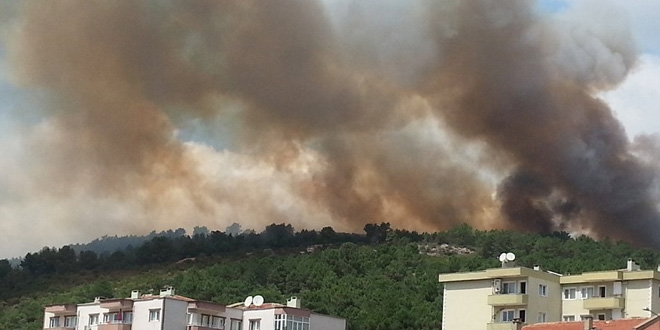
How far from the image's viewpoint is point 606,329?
172 feet

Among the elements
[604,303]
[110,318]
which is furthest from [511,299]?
[110,318]

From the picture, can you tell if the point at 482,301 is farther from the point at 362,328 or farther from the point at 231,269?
the point at 231,269

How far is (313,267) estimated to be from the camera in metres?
117

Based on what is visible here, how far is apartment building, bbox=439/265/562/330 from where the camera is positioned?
213 feet

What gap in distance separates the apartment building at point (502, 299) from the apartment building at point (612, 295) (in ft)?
3.30

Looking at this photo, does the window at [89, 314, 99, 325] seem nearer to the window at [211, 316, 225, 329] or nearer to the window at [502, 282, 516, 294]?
the window at [211, 316, 225, 329]

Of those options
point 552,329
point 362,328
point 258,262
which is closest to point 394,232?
point 258,262

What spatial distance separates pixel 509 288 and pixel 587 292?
4.30 metres

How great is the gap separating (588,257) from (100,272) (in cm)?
6139

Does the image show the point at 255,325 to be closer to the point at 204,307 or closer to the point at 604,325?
the point at 204,307

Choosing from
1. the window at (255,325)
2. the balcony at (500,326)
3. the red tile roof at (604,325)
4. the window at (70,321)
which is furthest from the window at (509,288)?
the window at (70,321)

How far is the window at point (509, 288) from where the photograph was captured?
2571 inches

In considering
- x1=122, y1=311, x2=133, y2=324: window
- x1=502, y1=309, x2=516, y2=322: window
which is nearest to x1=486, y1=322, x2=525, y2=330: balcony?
x1=502, y1=309, x2=516, y2=322: window

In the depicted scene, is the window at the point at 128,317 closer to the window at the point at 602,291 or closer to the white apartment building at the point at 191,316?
the white apartment building at the point at 191,316
